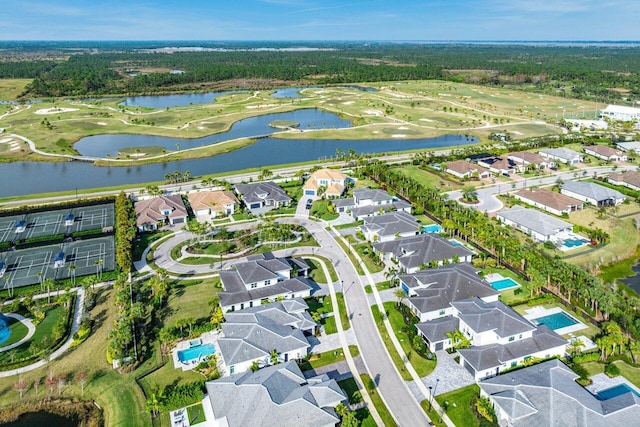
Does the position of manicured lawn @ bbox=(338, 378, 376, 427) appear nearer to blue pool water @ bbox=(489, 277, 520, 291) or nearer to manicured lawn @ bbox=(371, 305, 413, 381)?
manicured lawn @ bbox=(371, 305, 413, 381)

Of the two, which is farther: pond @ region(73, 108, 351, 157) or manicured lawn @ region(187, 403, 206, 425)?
pond @ region(73, 108, 351, 157)

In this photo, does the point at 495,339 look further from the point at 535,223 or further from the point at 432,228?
the point at 535,223

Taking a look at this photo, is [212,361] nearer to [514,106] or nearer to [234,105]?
[234,105]

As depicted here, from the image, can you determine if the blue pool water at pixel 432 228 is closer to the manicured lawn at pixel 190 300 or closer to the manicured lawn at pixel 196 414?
the manicured lawn at pixel 190 300

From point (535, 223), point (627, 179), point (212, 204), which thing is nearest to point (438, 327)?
point (535, 223)

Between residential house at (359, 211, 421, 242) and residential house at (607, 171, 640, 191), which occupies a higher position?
residential house at (607, 171, 640, 191)

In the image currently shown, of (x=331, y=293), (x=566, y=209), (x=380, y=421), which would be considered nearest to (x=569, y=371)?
(x=380, y=421)

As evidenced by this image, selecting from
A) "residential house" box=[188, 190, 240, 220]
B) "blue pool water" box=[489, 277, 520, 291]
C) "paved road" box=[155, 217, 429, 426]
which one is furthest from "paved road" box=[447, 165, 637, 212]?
"residential house" box=[188, 190, 240, 220]
